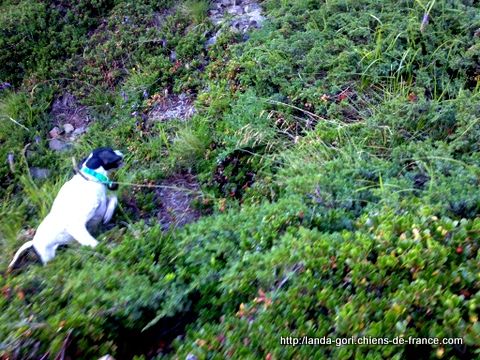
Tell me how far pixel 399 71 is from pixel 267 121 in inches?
49.7

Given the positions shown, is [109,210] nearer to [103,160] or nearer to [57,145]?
[103,160]

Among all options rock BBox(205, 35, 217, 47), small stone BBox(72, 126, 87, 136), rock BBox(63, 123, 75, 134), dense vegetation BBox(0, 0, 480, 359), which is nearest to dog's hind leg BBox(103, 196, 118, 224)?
dense vegetation BBox(0, 0, 480, 359)

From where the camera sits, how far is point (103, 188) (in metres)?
4.50

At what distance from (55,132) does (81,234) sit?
2644 mm

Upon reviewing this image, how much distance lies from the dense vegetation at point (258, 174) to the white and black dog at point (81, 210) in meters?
0.24

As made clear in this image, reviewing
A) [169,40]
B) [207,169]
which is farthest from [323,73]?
[169,40]

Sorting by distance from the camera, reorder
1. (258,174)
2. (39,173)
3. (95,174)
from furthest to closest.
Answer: (39,173) → (258,174) → (95,174)

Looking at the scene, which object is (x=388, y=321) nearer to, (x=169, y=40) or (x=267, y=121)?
(x=267, y=121)

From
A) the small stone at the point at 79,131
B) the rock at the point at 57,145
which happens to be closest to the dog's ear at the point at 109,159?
the rock at the point at 57,145

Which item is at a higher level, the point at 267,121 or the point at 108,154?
the point at 108,154

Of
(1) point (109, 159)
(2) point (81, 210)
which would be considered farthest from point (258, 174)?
(2) point (81, 210)

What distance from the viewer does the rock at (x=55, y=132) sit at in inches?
252

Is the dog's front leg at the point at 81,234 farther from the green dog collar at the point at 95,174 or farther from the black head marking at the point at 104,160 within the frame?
the black head marking at the point at 104,160

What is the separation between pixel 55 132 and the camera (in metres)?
6.43
